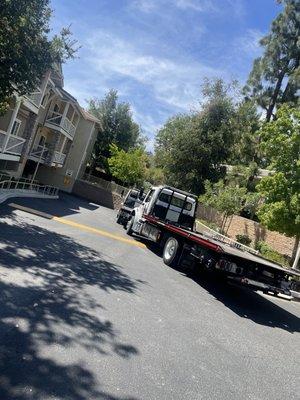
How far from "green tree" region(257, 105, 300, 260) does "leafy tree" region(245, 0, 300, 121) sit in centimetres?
1443

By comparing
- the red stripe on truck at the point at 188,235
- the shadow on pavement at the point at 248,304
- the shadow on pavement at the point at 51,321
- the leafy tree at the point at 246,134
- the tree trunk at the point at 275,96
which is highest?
the tree trunk at the point at 275,96

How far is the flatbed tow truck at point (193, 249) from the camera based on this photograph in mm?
9594

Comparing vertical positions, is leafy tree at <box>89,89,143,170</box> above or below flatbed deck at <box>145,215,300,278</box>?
above

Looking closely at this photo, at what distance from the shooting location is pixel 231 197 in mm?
28875

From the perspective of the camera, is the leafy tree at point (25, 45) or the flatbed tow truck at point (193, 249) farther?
the leafy tree at point (25, 45)

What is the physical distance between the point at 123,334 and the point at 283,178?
15781 millimetres

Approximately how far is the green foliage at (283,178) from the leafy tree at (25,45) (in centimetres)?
1161

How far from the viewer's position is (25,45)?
1206 centimetres

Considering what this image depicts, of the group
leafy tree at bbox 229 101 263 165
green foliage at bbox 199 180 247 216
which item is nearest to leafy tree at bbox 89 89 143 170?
leafy tree at bbox 229 101 263 165

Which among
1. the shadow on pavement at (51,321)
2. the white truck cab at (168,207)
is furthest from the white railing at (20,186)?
the shadow on pavement at (51,321)

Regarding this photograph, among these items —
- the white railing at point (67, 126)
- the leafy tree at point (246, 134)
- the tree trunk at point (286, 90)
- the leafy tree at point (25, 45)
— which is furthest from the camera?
the leafy tree at point (246, 134)

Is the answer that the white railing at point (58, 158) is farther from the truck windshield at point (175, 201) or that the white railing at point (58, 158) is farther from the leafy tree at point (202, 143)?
the truck windshield at point (175, 201)

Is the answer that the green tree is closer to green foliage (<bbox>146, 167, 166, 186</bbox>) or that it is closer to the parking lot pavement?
the parking lot pavement

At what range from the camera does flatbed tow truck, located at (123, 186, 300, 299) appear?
9.59 meters
